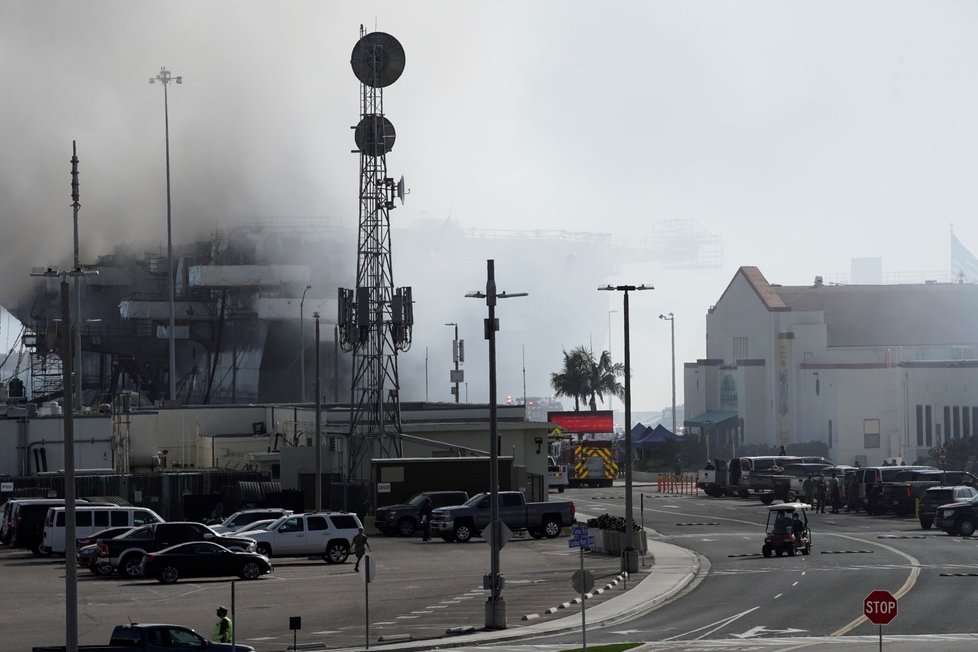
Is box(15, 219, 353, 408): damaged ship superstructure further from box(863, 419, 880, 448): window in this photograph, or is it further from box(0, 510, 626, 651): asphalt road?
box(0, 510, 626, 651): asphalt road

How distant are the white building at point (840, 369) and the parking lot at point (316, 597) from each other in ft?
168

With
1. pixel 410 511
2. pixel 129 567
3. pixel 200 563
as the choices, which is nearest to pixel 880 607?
pixel 200 563

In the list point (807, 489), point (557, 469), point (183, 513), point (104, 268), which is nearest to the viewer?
point (183, 513)

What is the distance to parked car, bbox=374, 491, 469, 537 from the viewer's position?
58.7 metres

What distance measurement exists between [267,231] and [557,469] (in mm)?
70205

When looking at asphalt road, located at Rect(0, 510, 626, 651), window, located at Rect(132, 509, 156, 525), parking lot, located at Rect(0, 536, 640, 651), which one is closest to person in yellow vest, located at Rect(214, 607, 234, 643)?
asphalt road, located at Rect(0, 510, 626, 651)

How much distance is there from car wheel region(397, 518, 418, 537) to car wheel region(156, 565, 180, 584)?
17.8 m

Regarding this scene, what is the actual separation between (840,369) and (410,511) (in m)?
47.3

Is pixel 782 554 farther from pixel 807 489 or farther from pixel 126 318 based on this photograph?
pixel 126 318

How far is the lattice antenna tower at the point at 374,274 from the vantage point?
64.9m

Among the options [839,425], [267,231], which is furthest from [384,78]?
[267,231]

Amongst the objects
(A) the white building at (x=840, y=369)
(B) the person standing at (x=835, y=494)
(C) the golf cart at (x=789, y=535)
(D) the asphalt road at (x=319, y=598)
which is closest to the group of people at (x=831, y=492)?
(B) the person standing at (x=835, y=494)

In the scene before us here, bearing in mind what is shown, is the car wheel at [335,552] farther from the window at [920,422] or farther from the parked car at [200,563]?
the window at [920,422]

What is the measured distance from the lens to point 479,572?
45.3 meters
